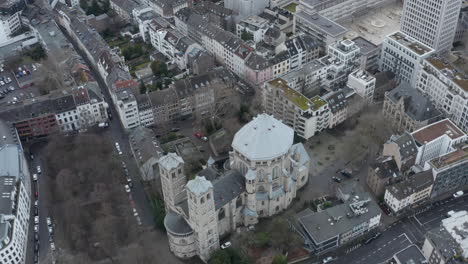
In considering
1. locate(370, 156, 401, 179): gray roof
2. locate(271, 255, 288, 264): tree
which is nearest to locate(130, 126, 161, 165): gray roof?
locate(271, 255, 288, 264): tree

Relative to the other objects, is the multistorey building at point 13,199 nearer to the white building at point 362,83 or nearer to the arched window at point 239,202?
the arched window at point 239,202

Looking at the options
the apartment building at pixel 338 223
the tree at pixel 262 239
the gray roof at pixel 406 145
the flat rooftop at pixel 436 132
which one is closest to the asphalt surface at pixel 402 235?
the apartment building at pixel 338 223

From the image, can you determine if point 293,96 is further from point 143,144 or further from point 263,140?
point 143,144

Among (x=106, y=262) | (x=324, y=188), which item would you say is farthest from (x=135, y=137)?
(x=324, y=188)

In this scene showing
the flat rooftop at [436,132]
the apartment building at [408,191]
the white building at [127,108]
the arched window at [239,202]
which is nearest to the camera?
the arched window at [239,202]

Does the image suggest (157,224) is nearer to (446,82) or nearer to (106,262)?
(106,262)
